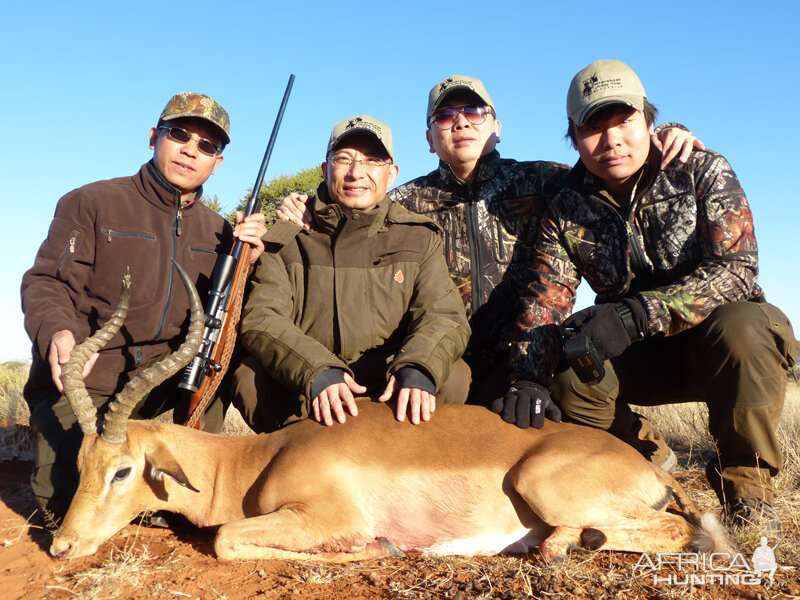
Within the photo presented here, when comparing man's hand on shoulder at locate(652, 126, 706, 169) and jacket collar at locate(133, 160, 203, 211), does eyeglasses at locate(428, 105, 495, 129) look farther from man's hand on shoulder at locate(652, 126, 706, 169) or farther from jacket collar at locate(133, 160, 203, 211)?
jacket collar at locate(133, 160, 203, 211)

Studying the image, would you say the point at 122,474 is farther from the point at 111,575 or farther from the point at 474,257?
the point at 474,257

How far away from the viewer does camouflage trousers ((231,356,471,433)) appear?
5.46 meters

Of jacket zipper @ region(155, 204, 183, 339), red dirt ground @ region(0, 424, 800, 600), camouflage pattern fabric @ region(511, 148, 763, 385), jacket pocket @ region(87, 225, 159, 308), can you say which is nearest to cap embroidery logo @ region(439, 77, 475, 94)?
camouflage pattern fabric @ region(511, 148, 763, 385)

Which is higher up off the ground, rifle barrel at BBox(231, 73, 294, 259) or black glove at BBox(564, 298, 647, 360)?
rifle barrel at BBox(231, 73, 294, 259)

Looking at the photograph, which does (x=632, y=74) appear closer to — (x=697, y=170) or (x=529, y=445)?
(x=697, y=170)

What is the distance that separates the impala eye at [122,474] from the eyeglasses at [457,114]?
4.11 metres

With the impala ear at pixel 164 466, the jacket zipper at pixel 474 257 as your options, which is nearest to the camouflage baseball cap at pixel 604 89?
the jacket zipper at pixel 474 257

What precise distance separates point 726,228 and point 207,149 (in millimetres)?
4385

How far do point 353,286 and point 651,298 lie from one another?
7.65 feet

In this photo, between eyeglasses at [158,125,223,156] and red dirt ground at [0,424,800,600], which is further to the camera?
eyeglasses at [158,125,223,156]

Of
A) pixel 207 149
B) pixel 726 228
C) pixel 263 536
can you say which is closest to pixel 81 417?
pixel 263 536

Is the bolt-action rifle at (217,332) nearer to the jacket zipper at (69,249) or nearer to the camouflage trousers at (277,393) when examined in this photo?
the camouflage trousers at (277,393)

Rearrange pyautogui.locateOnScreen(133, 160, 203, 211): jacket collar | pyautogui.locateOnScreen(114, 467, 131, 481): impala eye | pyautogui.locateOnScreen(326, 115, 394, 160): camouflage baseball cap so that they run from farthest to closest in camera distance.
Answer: pyautogui.locateOnScreen(133, 160, 203, 211): jacket collar, pyautogui.locateOnScreen(326, 115, 394, 160): camouflage baseball cap, pyautogui.locateOnScreen(114, 467, 131, 481): impala eye

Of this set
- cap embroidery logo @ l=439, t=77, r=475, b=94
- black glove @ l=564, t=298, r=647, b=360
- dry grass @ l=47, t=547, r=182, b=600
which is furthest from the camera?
cap embroidery logo @ l=439, t=77, r=475, b=94
